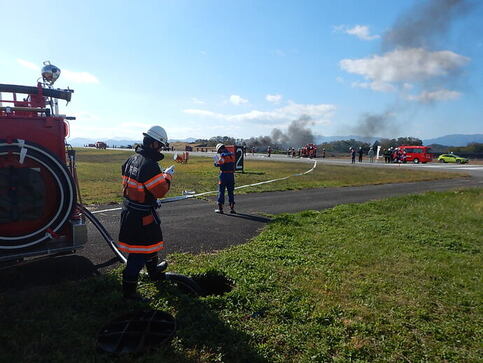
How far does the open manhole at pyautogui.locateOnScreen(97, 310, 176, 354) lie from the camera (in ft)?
9.41

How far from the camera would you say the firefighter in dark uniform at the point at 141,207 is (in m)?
3.69

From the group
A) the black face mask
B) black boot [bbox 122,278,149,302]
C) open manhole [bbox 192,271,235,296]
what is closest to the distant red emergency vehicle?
open manhole [bbox 192,271,235,296]

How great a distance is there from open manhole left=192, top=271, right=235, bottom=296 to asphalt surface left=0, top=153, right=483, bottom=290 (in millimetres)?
1165

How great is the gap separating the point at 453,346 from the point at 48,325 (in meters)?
3.70

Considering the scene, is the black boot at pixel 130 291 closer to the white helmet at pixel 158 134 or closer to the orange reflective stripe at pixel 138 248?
the orange reflective stripe at pixel 138 248

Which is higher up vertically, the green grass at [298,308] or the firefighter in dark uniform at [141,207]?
the firefighter in dark uniform at [141,207]

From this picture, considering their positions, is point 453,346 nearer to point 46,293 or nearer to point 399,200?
point 46,293

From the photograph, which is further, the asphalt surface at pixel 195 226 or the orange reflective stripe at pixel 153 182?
the asphalt surface at pixel 195 226

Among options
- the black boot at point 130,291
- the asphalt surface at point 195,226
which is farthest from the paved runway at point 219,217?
the black boot at point 130,291

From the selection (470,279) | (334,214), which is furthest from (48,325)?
(334,214)

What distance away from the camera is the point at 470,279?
14.8 ft

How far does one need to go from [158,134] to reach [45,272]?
2.49 m

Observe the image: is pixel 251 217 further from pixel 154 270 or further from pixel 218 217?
pixel 154 270

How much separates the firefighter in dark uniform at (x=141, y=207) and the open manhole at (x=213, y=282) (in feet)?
2.84
